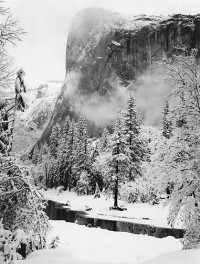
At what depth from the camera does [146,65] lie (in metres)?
162

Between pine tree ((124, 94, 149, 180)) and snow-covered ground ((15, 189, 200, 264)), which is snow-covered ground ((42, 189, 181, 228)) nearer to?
pine tree ((124, 94, 149, 180))

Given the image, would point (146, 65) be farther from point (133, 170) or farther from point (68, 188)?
point (133, 170)

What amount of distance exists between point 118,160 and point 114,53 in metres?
134

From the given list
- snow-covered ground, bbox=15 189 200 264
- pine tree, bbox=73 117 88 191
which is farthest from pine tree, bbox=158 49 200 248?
pine tree, bbox=73 117 88 191

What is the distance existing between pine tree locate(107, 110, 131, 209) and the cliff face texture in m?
109

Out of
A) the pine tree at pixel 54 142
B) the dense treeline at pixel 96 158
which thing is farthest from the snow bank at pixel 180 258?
the pine tree at pixel 54 142

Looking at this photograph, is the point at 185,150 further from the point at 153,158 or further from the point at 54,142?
the point at 54,142

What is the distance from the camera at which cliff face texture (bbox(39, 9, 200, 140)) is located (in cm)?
15762

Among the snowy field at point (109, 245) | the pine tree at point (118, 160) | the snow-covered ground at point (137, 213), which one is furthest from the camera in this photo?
the pine tree at point (118, 160)

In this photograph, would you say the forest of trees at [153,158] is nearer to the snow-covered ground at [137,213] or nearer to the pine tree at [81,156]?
the pine tree at [81,156]

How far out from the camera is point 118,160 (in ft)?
132

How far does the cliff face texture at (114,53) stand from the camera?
15762cm

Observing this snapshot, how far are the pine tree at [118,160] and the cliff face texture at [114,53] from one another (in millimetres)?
109357

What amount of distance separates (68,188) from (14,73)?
63.5m
